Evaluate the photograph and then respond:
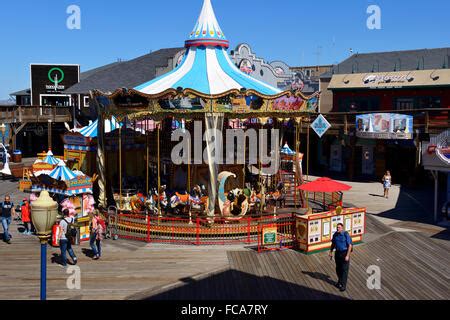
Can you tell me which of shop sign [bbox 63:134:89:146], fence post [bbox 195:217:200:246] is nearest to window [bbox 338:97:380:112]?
shop sign [bbox 63:134:89:146]

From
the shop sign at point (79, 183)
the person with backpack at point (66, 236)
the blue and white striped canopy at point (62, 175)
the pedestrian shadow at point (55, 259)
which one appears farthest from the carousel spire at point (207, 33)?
the pedestrian shadow at point (55, 259)

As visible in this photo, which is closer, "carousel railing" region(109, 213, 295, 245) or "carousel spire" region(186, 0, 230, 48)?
"carousel railing" region(109, 213, 295, 245)

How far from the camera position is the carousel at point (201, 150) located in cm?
1650

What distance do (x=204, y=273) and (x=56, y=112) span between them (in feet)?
108

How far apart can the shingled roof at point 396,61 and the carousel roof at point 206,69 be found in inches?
796

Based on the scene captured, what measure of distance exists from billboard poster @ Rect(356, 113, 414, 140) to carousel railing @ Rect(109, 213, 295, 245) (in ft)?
38.5

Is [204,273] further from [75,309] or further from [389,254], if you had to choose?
[389,254]

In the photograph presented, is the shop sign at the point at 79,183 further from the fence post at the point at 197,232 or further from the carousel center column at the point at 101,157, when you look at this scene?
the fence post at the point at 197,232

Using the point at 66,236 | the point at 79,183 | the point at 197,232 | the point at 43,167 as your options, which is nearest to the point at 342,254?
the point at 197,232

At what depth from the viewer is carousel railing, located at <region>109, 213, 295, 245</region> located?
626 inches

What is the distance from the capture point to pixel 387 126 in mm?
26641

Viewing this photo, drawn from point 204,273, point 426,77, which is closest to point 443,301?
point 204,273

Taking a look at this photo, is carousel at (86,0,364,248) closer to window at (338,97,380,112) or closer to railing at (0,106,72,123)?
window at (338,97,380,112)

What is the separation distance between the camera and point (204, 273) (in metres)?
12.9
